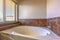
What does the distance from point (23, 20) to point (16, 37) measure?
128 inches

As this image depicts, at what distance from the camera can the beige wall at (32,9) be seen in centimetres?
525

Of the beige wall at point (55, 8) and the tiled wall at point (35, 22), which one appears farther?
the tiled wall at point (35, 22)

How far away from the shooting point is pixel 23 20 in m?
5.36

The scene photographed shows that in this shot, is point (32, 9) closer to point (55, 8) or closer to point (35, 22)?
point (35, 22)

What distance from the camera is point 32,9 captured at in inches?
209

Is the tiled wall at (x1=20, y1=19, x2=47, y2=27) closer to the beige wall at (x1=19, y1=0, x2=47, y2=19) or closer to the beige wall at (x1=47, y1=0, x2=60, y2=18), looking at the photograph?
the beige wall at (x1=19, y1=0, x2=47, y2=19)

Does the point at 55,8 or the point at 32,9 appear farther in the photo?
the point at 32,9

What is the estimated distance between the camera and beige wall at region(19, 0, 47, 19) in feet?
17.2

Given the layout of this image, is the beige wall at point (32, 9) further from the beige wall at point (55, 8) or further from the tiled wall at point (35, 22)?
the beige wall at point (55, 8)

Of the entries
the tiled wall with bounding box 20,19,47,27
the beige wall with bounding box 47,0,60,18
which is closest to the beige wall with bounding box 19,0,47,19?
the tiled wall with bounding box 20,19,47,27

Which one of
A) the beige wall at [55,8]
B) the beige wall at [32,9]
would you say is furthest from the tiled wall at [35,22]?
the beige wall at [55,8]

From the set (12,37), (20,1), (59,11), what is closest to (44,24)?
(20,1)

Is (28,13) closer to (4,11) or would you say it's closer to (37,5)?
(37,5)

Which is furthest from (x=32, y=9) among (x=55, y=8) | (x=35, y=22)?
(x=55, y=8)
